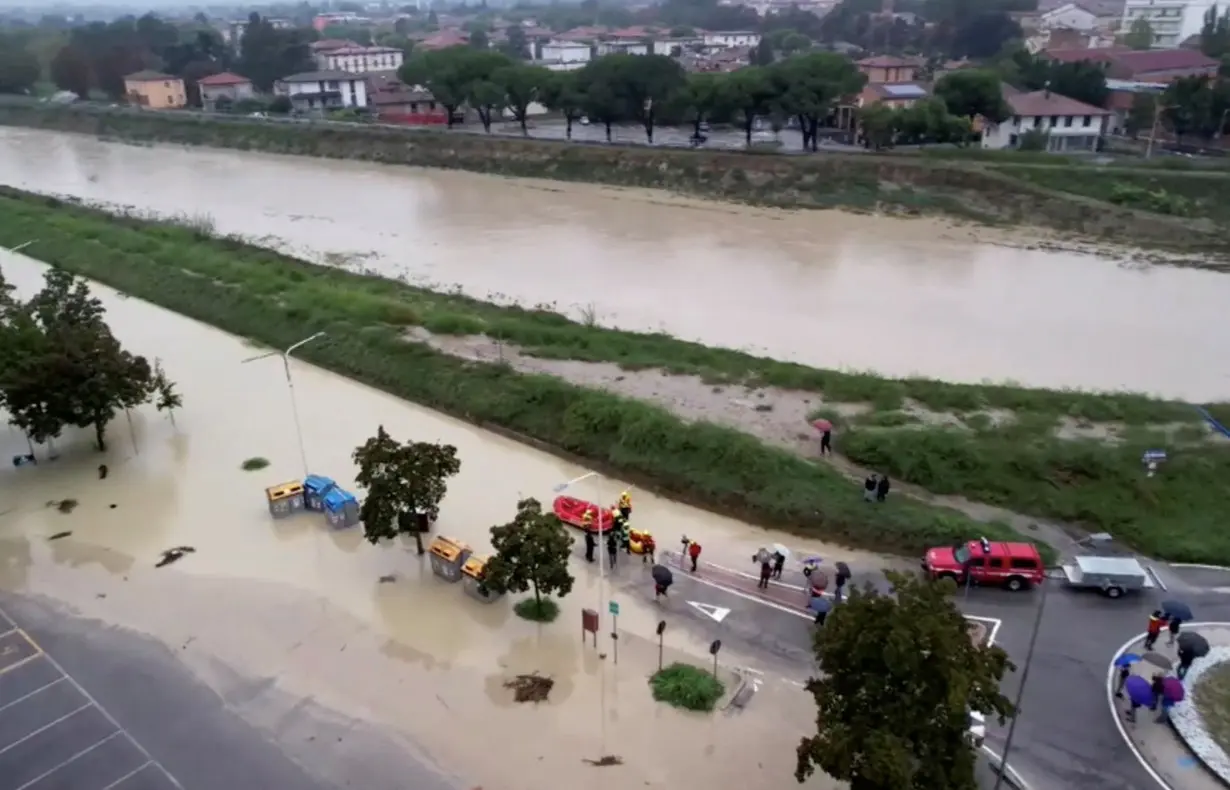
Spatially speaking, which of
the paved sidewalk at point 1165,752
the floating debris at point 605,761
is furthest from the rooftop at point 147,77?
the paved sidewalk at point 1165,752

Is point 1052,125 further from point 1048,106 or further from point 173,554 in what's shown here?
point 173,554

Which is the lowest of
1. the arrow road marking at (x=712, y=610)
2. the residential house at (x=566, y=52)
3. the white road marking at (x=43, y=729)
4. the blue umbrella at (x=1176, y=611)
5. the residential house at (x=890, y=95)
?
the white road marking at (x=43, y=729)

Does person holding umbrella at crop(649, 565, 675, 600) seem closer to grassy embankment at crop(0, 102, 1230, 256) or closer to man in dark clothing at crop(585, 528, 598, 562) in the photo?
man in dark clothing at crop(585, 528, 598, 562)

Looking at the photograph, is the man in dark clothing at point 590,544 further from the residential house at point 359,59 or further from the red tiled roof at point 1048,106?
the residential house at point 359,59

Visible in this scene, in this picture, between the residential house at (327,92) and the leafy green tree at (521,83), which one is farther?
the residential house at (327,92)

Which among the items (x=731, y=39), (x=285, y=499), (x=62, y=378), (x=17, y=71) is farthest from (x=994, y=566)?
(x=731, y=39)

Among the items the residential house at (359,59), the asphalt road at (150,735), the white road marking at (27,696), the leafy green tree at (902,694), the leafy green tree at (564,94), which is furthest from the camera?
the residential house at (359,59)

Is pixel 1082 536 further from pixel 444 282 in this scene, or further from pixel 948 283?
pixel 444 282

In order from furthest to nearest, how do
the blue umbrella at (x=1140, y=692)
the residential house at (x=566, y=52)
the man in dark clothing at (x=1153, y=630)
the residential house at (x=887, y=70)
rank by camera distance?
the residential house at (x=566, y=52)
the residential house at (x=887, y=70)
the man in dark clothing at (x=1153, y=630)
the blue umbrella at (x=1140, y=692)
